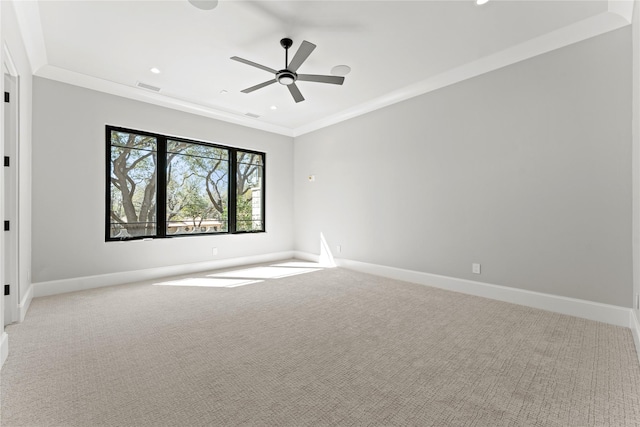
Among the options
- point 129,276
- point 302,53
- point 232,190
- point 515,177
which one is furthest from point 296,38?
point 129,276

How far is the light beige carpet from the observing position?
5.15 feet

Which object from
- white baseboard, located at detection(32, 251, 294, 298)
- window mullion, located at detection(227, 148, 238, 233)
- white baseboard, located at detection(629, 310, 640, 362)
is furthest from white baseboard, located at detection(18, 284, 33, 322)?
white baseboard, located at detection(629, 310, 640, 362)

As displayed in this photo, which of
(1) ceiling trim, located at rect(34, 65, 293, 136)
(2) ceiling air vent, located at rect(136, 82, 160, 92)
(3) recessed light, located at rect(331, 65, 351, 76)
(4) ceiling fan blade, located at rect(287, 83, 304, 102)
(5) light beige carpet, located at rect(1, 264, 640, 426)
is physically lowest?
(5) light beige carpet, located at rect(1, 264, 640, 426)

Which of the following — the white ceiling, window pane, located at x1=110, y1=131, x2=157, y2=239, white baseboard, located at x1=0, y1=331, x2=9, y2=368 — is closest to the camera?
white baseboard, located at x1=0, y1=331, x2=9, y2=368

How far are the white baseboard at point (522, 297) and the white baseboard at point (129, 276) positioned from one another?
2.64 m

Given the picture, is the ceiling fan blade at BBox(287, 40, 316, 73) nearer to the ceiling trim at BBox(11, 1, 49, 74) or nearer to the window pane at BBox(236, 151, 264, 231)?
the ceiling trim at BBox(11, 1, 49, 74)

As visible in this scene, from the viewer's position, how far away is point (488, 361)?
211 centimetres

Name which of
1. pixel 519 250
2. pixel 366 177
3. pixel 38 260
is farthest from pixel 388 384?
pixel 38 260

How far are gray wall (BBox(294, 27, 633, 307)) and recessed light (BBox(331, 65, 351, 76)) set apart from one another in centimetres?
117

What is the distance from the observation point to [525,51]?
329cm

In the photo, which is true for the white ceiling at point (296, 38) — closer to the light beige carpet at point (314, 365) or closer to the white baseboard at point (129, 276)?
the white baseboard at point (129, 276)

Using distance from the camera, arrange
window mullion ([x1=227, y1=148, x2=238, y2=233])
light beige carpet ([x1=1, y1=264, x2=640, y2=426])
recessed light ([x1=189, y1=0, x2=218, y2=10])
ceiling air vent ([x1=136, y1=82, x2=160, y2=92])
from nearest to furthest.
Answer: light beige carpet ([x1=1, y1=264, x2=640, y2=426]), recessed light ([x1=189, y1=0, x2=218, y2=10]), ceiling air vent ([x1=136, y1=82, x2=160, y2=92]), window mullion ([x1=227, y1=148, x2=238, y2=233])

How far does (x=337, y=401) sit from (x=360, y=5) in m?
3.16

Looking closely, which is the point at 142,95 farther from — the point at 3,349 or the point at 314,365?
the point at 314,365
